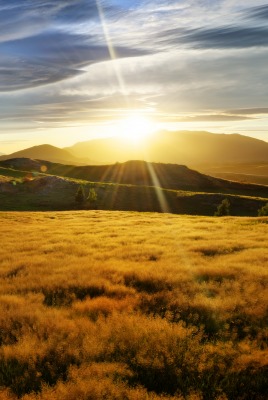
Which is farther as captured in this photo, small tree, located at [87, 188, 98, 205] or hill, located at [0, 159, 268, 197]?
hill, located at [0, 159, 268, 197]

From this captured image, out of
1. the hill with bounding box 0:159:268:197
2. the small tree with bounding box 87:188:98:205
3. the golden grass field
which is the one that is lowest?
the golden grass field

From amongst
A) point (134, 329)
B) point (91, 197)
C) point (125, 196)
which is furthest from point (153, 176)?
point (134, 329)

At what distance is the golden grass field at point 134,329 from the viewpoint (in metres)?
6.00

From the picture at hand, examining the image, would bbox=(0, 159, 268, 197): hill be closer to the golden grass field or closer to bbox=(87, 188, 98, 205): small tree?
bbox=(87, 188, 98, 205): small tree

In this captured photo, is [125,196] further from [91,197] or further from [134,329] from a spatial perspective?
[134,329]

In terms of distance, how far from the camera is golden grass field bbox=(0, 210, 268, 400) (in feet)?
19.7

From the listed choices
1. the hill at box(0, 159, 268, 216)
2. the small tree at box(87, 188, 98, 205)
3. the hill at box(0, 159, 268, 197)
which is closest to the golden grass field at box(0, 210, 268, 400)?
the hill at box(0, 159, 268, 216)

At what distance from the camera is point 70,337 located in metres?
7.52

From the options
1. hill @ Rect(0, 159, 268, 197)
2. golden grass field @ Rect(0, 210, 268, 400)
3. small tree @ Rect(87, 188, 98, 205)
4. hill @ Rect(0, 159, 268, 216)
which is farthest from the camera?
hill @ Rect(0, 159, 268, 197)

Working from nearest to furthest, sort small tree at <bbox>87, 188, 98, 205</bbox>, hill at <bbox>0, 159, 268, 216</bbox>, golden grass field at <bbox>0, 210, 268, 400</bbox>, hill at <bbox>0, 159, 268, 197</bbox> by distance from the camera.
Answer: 1. golden grass field at <bbox>0, 210, 268, 400</bbox>
2. hill at <bbox>0, 159, 268, 216</bbox>
3. small tree at <bbox>87, 188, 98, 205</bbox>
4. hill at <bbox>0, 159, 268, 197</bbox>

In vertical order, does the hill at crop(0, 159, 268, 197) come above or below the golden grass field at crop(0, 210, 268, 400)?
above

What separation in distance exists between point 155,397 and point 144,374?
0.91 m

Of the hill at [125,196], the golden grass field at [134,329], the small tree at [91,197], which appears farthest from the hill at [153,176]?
the golden grass field at [134,329]

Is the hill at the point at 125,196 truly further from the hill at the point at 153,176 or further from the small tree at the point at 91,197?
the small tree at the point at 91,197
